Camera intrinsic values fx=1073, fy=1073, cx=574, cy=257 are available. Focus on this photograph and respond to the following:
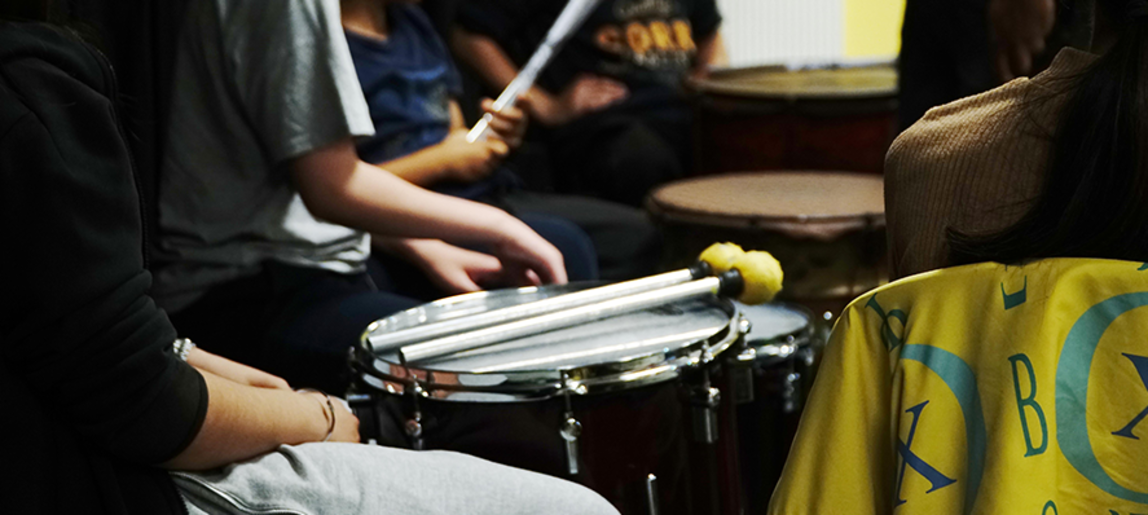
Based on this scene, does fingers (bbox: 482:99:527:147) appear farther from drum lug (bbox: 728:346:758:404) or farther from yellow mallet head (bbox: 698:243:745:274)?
drum lug (bbox: 728:346:758:404)

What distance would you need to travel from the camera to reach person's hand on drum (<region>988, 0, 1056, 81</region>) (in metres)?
1.32

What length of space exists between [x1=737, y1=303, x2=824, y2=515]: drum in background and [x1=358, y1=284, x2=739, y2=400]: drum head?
18 cm

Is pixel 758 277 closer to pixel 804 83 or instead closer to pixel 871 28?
pixel 804 83

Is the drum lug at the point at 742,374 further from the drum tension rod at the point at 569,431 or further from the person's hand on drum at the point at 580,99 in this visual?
the person's hand on drum at the point at 580,99

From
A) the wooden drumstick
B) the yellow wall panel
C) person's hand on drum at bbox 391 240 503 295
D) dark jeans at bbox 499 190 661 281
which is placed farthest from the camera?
the yellow wall panel

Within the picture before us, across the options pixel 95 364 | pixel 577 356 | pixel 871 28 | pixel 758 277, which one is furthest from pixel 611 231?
pixel 871 28

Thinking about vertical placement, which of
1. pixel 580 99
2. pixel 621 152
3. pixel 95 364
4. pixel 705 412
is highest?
pixel 95 364

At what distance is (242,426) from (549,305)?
0.36 meters

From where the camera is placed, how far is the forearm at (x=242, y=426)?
750 mm

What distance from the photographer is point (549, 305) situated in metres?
1.05

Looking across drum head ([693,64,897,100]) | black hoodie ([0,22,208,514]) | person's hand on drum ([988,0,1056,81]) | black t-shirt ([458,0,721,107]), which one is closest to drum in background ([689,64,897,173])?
drum head ([693,64,897,100])

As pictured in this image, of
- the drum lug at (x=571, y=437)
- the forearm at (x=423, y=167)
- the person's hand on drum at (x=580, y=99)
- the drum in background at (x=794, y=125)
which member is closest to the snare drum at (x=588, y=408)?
the drum lug at (x=571, y=437)

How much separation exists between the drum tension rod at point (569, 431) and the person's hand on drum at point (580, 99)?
187 cm

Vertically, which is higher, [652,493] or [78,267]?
[78,267]
